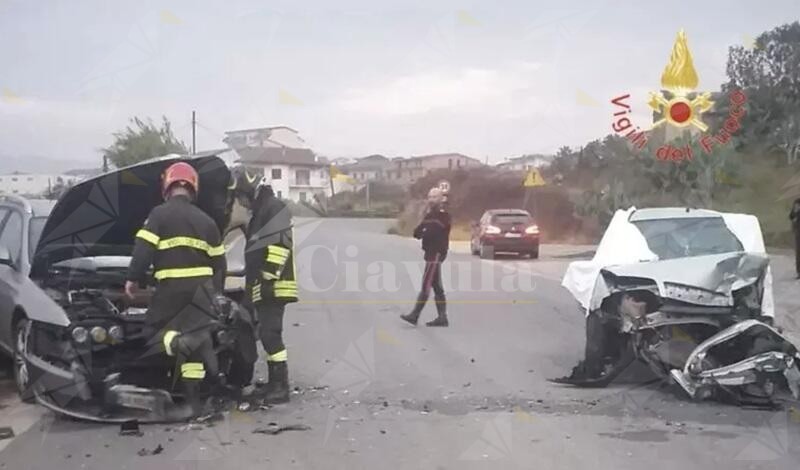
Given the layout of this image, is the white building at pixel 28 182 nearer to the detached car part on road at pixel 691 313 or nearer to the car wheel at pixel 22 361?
the car wheel at pixel 22 361

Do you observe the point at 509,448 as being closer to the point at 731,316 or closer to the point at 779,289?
the point at 731,316

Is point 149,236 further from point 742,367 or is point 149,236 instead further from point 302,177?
point 302,177

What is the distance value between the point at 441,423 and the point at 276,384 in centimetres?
146

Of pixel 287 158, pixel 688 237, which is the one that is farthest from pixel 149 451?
pixel 287 158

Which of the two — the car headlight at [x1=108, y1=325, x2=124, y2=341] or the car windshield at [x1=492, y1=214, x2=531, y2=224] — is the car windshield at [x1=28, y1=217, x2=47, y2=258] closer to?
the car headlight at [x1=108, y1=325, x2=124, y2=341]

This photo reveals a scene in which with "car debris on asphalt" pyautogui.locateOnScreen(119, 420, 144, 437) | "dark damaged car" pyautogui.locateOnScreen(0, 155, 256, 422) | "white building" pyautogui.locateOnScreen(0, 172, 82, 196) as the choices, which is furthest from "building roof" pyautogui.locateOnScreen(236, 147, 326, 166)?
"car debris on asphalt" pyautogui.locateOnScreen(119, 420, 144, 437)

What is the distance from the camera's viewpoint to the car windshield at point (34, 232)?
26.8 feet

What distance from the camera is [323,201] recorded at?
16.2 meters

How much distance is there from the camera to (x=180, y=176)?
22.5 ft

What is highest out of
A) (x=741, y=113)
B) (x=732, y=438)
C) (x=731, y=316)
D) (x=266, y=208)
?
(x=741, y=113)

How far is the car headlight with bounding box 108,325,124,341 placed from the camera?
263 inches

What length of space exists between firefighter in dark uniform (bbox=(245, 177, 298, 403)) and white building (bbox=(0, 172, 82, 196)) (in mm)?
9147

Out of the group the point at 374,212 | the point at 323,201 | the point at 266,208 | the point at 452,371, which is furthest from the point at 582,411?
the point at 374,212

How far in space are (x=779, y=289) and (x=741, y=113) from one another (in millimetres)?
8508
